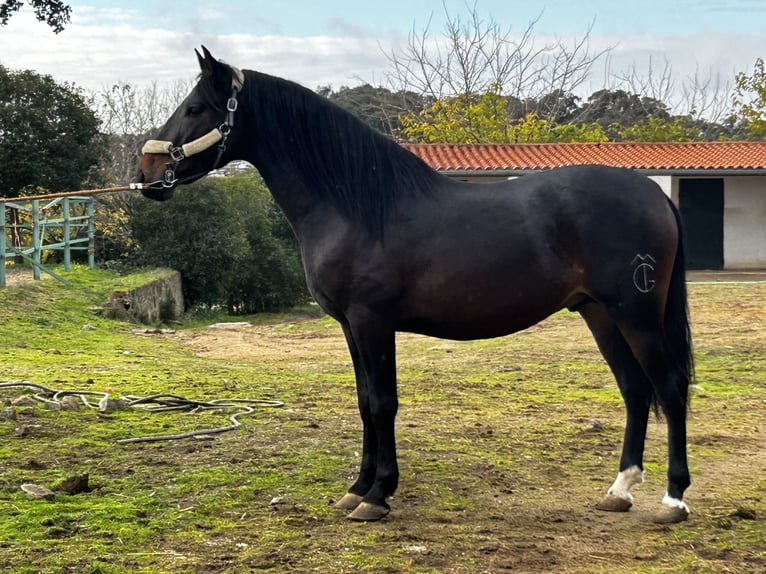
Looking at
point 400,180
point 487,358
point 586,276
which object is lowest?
point 487,358

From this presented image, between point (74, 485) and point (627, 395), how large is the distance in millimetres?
2772

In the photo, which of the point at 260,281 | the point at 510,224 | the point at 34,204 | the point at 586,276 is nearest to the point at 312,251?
the point at 510,224

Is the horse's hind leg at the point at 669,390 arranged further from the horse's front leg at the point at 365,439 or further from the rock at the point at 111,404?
the rock at the point at 111,404

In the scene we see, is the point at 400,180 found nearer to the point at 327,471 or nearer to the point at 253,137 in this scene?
the point at 253,137

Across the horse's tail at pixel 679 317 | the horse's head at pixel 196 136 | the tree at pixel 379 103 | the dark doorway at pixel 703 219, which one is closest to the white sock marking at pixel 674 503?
the horse's tail at pixel 679 317

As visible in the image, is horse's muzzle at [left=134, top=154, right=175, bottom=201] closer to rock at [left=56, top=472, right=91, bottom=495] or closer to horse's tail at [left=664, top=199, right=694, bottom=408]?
rock at [left=56, top=472, right=91, bottom=495]

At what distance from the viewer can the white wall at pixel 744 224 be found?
2289cm

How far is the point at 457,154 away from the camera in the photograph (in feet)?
74.3

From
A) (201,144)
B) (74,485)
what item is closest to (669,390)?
(201,144)

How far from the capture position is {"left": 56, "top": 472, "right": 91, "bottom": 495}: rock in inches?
172

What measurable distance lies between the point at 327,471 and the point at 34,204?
10.9 meters

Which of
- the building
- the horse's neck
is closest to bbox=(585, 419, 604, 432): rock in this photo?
the horse's neck

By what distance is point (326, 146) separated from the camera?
173 inches

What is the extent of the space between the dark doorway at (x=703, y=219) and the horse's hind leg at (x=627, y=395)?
19618 mm
